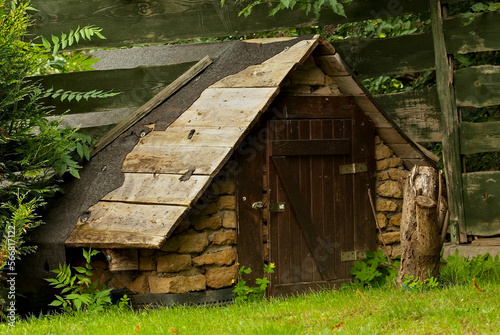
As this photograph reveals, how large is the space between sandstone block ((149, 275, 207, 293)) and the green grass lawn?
0.26 m

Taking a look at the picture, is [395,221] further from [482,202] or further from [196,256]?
[196,256]

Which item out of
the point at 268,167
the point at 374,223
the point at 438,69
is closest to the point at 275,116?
the point at 268,167

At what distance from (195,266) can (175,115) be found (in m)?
1.56

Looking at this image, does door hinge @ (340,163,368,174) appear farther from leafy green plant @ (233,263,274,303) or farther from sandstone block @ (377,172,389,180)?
leafy green plant @ (233,263,274,303)

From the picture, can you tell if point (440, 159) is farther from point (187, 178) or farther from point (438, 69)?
point (187, 178)

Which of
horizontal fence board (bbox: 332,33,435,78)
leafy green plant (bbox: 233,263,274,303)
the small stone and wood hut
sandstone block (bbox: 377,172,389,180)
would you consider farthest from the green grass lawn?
horizontal fence board (bbox: 332,33,435,78)

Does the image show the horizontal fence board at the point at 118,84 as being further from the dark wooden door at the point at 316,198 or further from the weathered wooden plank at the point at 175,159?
the dark wooden door at the point at 316,198

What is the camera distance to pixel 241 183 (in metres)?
7.04

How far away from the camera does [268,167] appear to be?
7184 mm

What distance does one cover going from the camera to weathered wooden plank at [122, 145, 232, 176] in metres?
6.59

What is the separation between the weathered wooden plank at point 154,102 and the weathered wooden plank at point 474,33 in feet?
8.53

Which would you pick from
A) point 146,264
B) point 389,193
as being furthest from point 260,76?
point 146,264

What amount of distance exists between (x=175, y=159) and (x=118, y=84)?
78.7 inches

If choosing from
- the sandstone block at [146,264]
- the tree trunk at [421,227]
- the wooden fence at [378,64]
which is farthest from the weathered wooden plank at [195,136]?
the tree trunk at [421,227]
